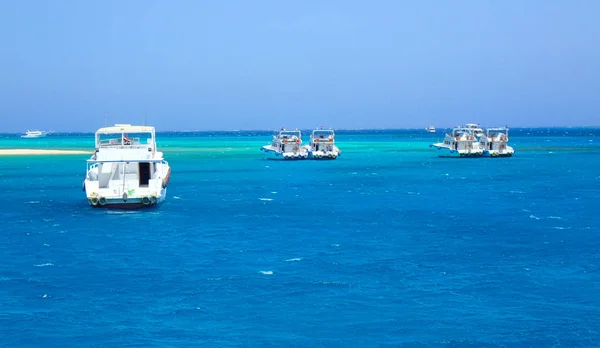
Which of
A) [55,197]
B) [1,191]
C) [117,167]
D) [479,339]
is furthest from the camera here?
[1,191]

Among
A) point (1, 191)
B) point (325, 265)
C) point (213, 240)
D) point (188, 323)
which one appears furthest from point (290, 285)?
point (1, 191)

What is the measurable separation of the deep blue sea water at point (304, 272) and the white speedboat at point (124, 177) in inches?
45.8

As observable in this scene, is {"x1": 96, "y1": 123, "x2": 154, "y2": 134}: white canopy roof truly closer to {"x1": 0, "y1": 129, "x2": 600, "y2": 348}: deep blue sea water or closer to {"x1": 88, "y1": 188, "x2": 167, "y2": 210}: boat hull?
{"x1": 0, "y1": 129, "x2": 600, "y2": 348}: deep blue sea water

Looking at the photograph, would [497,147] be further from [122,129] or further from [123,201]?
[123,201]

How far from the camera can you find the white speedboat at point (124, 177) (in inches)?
2138

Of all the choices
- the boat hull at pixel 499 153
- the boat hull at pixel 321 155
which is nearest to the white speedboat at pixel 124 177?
the boat hull at pixel 321 155

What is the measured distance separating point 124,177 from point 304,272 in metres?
27.9

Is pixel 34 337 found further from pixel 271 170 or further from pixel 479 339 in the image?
pixel 271 170

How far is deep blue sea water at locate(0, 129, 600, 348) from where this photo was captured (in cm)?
2453

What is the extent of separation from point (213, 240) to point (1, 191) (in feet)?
131

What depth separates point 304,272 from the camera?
33.2 meters

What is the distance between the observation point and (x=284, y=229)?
4594cm

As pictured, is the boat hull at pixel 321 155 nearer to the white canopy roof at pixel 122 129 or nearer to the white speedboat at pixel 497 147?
the white speedboat at pixel 497 147

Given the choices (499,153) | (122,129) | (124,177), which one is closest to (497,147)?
(499,153)
